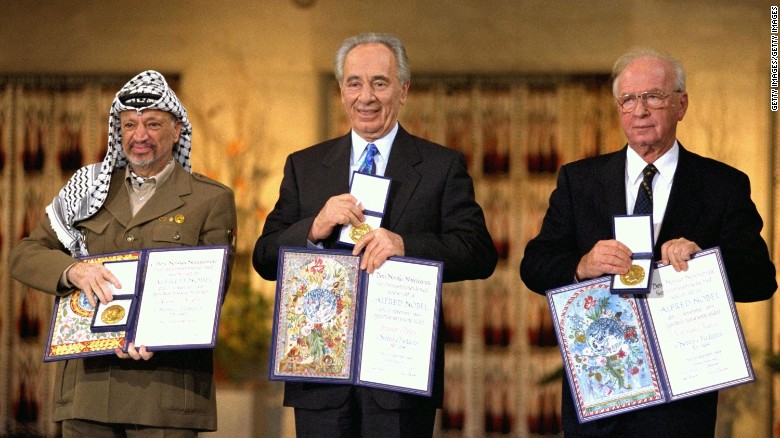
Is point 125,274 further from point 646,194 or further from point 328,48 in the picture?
point 328,48

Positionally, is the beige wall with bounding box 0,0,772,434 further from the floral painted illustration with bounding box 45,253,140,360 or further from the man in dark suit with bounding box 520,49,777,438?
the floral painted illustration with bounding box 45,253,140,360

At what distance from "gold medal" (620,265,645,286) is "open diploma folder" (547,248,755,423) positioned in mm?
65

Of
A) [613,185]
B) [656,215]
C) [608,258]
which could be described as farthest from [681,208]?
[608,258]

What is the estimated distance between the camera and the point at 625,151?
136 inches

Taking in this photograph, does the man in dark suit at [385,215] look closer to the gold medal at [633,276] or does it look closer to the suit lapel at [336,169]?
the suit lapel at [336,169]

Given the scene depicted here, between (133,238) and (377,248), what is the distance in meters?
0.88

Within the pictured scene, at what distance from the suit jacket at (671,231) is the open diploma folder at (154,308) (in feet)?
3.25

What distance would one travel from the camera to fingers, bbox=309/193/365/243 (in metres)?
3.18

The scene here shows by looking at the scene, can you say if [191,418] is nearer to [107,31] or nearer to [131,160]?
[131,160]

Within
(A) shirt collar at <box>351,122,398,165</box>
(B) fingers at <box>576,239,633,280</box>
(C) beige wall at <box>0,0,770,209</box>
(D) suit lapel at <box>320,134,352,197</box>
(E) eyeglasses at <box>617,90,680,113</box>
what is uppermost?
(C) beige wall at <box>0,0,770,209</box>

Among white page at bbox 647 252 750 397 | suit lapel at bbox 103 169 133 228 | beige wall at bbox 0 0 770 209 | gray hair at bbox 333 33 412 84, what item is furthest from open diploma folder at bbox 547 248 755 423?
beige wall at bbox 0 0 770 209

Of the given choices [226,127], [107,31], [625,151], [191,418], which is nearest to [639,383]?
[625,151]

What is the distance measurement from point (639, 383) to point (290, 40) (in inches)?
207

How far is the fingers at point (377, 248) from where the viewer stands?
3.16 metres
